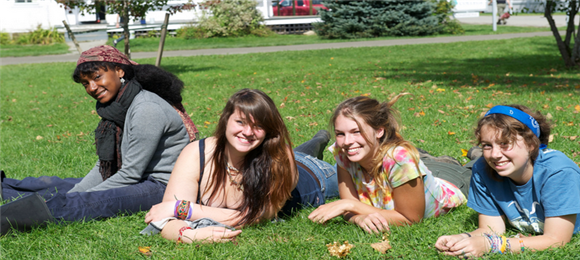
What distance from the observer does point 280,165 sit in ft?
10.4

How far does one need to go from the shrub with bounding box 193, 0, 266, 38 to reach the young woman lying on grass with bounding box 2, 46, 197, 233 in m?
20.4

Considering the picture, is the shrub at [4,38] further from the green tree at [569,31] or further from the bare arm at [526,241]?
the bare arm at [526,241]

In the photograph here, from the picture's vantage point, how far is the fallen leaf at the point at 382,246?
2.89 m

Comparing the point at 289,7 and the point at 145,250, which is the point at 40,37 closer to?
the point at 289,7

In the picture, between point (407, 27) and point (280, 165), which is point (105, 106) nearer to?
point (280, 165)

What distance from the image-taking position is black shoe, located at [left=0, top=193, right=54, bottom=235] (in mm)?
3152

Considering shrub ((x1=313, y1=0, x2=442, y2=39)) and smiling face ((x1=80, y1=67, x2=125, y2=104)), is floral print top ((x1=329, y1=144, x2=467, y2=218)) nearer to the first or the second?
smiling face ((x1=80, y1=67, x2=125, y2=104))

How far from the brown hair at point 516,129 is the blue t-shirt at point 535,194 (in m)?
0.08

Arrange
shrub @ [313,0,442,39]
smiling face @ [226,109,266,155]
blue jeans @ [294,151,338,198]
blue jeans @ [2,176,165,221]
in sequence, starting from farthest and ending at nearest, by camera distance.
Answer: shrub @ [313,0,442,39] < blue jeans @ [294,151,338,198] < blue jeans @ [2,176,165,221] < smiling face @ [226,109,266,155]

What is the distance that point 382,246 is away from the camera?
2922 mm

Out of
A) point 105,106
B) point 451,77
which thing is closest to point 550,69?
point 451,77

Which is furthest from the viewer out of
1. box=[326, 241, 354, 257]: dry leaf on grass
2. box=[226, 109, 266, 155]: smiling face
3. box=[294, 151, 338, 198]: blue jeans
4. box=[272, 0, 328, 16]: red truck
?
box=[272, 0, 328, 16]: red truck

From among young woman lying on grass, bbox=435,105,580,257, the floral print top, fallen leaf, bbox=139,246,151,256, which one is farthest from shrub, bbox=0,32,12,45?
young woman lying on grass, bbox=435,105,580,257

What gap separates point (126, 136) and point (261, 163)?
3.44 ft
